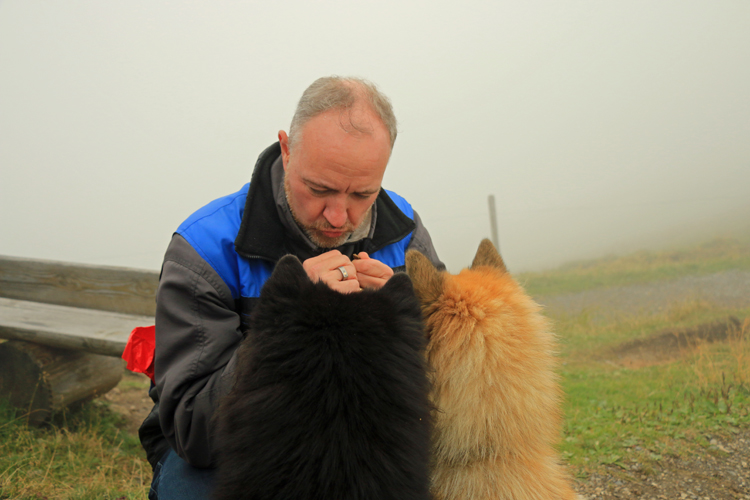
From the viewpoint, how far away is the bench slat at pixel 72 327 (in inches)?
160

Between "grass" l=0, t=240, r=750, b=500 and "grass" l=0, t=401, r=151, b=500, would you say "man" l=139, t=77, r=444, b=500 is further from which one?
"grass" l=0, t=401, r=151, b=500

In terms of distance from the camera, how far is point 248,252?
7.58 ft

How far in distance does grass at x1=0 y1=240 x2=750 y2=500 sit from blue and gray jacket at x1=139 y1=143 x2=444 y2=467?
132 cm

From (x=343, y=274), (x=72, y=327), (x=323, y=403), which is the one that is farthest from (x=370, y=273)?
(x=72, y=327)

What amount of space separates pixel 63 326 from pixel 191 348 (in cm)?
306

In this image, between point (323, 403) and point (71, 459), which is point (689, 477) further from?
point (71, 459)

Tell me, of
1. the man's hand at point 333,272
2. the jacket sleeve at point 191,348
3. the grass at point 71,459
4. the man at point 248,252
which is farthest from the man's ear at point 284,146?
the grass at point 71,459

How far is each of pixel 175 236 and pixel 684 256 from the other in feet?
27.7

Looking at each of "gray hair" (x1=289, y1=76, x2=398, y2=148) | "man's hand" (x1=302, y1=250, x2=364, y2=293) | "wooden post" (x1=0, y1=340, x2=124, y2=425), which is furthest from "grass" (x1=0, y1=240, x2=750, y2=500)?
"gray hair" (x1=289, y1=76, x2=398, y2=148)

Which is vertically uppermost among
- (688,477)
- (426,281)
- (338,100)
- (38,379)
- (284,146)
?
(338,100)

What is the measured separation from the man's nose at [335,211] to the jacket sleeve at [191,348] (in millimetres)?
606

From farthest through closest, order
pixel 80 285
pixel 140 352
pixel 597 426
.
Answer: pixel 80 285 → pixel 597 426 → pixel 140 352

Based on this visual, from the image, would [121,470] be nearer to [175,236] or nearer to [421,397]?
[175,236]

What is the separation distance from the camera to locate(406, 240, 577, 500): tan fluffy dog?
1835mm
